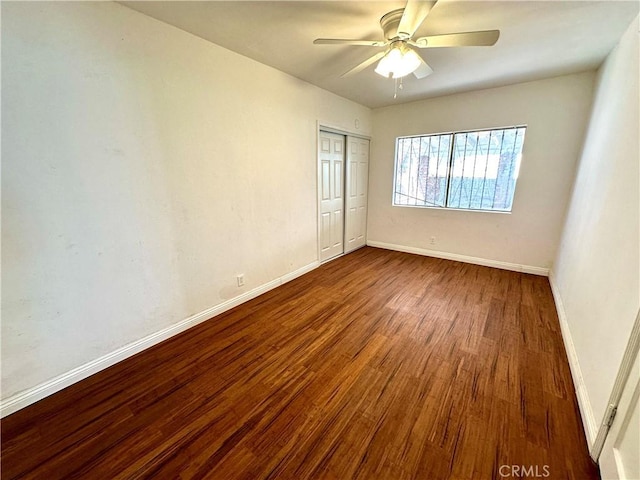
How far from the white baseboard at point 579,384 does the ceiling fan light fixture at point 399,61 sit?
2298 millimetres

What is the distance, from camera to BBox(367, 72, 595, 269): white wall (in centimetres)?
290

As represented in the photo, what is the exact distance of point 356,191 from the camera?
168 inches

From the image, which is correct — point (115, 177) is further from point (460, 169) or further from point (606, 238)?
point (460, 169)

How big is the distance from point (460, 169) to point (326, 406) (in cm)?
360

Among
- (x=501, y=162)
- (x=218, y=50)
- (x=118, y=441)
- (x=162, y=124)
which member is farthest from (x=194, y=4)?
(x=501, y=162)

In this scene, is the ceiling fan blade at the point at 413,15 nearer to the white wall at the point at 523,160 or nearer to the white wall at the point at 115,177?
the white wall at the point at 115,177

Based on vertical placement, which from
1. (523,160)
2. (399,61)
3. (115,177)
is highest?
(399,61)

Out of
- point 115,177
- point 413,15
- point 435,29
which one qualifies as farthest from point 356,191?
point 115,177

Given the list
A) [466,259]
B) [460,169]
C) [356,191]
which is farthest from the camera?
[356,191]

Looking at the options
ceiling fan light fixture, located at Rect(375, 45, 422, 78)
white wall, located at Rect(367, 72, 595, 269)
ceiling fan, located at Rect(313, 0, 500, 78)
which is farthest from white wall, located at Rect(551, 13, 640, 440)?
ceiling fan light fixture, located at Rect(375, 45, 422, 78)

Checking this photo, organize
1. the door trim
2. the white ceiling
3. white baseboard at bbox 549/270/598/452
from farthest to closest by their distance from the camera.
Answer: the white ceiling → white baseboard at bbox 549/270/598/452 → the door trim

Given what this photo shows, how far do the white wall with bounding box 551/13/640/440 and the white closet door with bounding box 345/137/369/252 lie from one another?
8.64 ft
